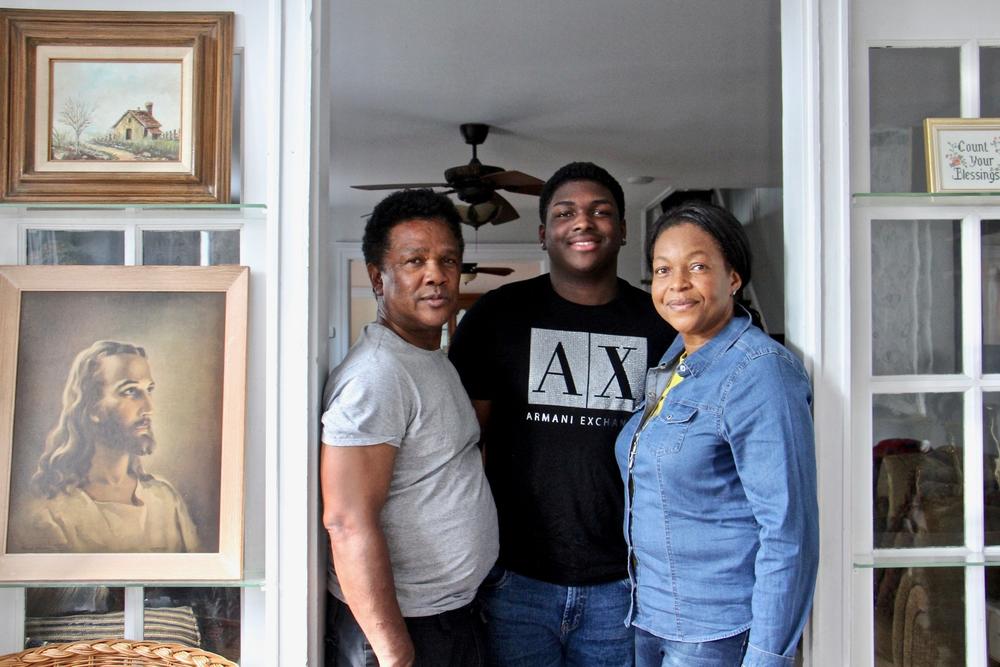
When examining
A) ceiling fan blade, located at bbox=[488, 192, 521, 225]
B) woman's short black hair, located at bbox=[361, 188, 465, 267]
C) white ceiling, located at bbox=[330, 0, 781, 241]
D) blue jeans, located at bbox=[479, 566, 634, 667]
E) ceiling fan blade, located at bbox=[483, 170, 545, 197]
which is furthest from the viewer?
ceiling fan blade, located at bbox=[488, 192, 521, 225]

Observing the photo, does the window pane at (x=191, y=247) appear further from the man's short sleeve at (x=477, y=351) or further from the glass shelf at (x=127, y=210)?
the man's short sleeve at (x=477, y=351)

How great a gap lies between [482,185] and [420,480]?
304 centimetres

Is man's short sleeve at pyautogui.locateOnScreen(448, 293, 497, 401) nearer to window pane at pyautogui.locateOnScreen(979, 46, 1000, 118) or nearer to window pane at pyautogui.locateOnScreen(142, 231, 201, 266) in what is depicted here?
window pane at pyautogui.locateOnScreen(142, 231, 201, 266)

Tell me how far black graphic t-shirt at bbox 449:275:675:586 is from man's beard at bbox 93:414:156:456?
66cm

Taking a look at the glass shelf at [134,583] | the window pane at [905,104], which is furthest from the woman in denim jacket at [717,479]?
the glass shelf at [134,583]

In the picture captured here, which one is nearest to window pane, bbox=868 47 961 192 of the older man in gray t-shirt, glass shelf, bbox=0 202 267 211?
the older man in gray t-shirt

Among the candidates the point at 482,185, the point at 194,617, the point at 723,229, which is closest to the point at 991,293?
the point at 723,229

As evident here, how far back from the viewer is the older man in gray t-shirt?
122 cm

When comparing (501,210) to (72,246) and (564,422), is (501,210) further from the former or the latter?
(72,246)

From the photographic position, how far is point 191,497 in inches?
47.8

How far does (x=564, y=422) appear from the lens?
156 centimetres

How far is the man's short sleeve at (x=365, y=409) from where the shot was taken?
1215 mm

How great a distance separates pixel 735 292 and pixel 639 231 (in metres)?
6.19

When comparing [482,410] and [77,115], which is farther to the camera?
[482,410]
